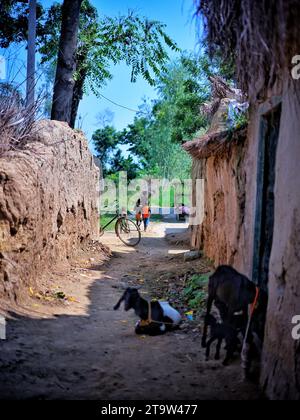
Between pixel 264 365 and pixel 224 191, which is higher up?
pixel 224 191

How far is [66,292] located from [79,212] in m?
Result: 3.39

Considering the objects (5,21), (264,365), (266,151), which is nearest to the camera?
(264,365)

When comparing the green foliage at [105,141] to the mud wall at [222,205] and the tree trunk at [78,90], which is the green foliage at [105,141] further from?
the mud wall at [222,205]

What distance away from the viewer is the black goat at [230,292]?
12.6 ft

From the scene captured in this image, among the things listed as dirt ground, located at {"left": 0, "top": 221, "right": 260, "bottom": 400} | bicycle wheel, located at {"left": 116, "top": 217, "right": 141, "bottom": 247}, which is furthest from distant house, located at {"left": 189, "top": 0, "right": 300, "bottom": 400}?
bicycle wheel, located at {"left": 116, "top": 217, "right": 141, "bottom": 247}

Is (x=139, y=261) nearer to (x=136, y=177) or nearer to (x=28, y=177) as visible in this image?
(x=28, y=177)

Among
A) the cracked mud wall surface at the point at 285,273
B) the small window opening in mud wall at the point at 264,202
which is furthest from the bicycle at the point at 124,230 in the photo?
the cracked mud wall surface at the point at 285,273

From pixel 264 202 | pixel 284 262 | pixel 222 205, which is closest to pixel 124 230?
pixel 222 205

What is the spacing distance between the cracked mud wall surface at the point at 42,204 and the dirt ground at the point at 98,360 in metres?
0.54

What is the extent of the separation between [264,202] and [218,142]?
9.73 ft

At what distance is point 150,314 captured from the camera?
5.23 meters

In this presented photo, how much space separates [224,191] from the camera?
782 centimetres

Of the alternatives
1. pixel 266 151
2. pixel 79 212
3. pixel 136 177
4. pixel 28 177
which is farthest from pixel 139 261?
pixel 136 177

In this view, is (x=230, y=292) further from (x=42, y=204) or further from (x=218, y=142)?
(x=42, y=204)
